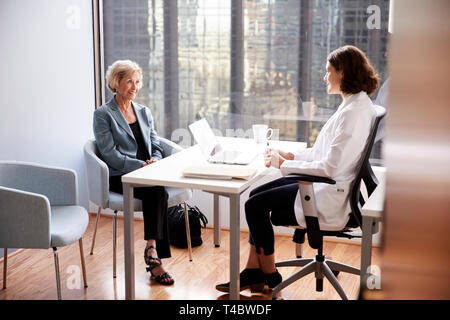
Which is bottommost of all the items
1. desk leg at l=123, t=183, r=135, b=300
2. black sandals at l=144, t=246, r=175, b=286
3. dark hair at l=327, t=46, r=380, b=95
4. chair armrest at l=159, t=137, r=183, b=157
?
black sandals at l=144, t=246, r=175, b=286

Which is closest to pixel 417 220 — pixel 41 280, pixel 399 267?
Answer: pixel 399 267

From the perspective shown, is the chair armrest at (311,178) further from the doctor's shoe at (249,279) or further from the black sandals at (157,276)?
the black sandals at (157,276)

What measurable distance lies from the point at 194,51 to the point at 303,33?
30.8 inches

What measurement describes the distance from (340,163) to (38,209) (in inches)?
55.5

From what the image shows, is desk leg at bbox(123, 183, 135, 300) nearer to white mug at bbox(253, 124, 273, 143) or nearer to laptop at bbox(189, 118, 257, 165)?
laptop at bbox(189, 118, 257, 165)

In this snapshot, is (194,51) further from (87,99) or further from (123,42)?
(87,99)

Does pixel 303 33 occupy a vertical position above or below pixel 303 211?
above

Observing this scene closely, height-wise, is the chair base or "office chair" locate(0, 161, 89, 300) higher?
"office chair" locate(0, 161, 89, 300)

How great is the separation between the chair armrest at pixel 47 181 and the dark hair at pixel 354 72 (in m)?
1.50

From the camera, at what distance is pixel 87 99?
4.01m

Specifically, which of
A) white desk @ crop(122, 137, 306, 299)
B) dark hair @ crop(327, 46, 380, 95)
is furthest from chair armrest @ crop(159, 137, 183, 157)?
dark hair @ crop(327, 46, 380, 95)

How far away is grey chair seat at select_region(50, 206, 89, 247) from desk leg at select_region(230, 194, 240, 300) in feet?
2.54

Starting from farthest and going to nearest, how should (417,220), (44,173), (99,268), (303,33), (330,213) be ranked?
(303,33) → (99,268) → (44,173) → (330,213) → (417,220)

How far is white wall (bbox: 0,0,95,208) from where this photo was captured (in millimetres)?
3213
